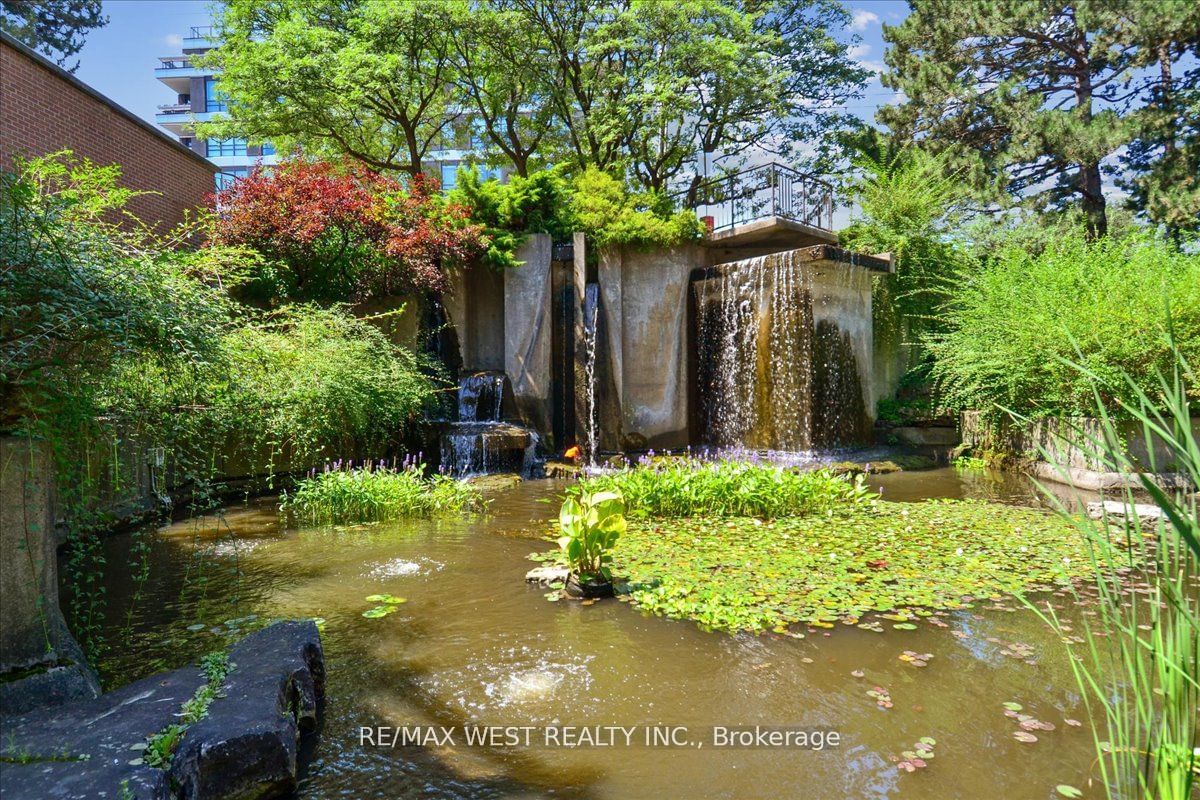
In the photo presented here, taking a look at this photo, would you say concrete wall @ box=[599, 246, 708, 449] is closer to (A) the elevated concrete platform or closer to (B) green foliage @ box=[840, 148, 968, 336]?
(A) the elevated concrete platform

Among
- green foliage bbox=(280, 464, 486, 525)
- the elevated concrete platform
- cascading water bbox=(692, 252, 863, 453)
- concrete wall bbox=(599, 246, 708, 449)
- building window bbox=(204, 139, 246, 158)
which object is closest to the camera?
green foliage bbox=(280, 464, 486, 525)

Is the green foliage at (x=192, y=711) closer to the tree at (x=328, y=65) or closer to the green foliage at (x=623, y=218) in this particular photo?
the green foliage at (x=623, y=218)

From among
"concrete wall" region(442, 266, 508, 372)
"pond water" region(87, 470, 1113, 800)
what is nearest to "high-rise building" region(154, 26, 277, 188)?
"concrete wall" region(442, 266, 508, 372)

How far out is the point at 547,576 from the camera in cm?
539

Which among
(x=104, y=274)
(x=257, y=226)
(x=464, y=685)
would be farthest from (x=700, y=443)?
(x=104, y=274)

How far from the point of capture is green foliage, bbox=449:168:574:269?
14406mm

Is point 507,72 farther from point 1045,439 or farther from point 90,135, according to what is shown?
point 1045,439

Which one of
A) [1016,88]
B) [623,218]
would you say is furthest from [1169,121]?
[623,218]

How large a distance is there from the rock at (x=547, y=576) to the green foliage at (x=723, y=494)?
1.88 m

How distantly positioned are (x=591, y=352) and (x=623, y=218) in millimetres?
2769

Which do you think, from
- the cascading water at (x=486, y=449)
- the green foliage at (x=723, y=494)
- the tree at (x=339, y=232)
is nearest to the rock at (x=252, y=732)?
the green foliage at (x=723, y=494)

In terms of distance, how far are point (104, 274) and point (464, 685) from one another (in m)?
2.66

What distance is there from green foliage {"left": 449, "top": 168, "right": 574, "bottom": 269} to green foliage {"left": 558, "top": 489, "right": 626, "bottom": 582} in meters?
9.92

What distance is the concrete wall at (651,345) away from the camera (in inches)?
574
